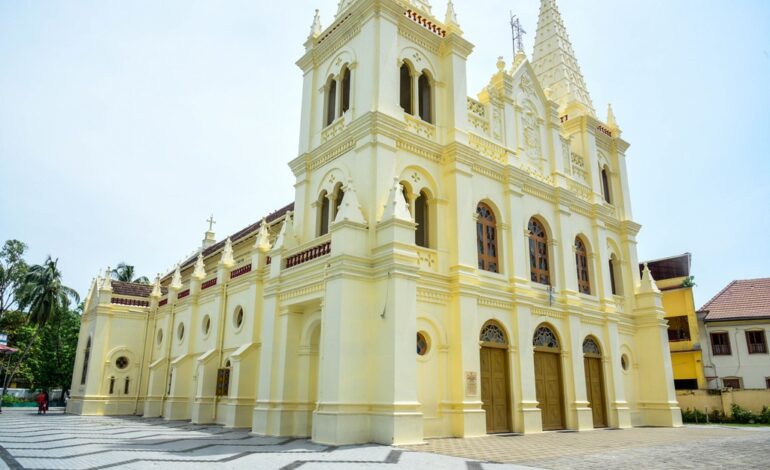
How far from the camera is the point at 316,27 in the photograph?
69.3ft

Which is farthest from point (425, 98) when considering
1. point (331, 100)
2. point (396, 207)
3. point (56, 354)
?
point (56, 354)

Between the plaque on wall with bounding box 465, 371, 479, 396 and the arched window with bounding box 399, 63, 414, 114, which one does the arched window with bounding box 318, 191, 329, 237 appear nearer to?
the arched window with bounding box 399, 63, 414, 114

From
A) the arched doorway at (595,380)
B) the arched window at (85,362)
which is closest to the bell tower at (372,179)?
the arched doorway at (595,380)

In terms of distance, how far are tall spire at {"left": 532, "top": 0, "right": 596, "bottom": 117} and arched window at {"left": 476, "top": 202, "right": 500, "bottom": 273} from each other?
33.4 ft

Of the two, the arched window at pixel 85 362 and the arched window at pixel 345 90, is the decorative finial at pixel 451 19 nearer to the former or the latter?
the arched window at pixel 345 90

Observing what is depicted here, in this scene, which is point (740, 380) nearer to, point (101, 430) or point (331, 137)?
point (331, 137)

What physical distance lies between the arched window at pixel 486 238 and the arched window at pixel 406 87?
174 inches

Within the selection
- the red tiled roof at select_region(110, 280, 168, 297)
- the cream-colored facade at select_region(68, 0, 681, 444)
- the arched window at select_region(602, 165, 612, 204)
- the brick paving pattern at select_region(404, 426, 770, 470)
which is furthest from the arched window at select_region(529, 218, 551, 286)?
the red tiled roof at select_region(110, 280, 168, 297)

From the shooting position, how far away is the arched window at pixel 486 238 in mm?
18828

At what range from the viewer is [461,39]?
1964 centimetres

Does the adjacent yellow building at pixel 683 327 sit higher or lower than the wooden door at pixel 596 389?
higher

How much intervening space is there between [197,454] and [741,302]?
33.2 meters

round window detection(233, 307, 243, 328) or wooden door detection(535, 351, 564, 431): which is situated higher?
round window detection(233, 307, 243, 328)

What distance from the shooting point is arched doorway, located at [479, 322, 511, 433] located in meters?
17.3
